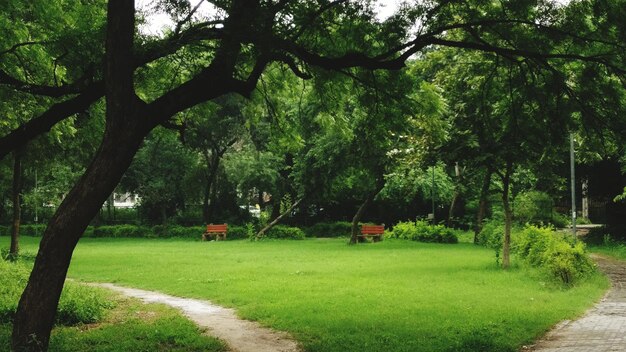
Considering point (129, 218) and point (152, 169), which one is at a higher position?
point (152, 169)

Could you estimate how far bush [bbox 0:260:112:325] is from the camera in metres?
11.0

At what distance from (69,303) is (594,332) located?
911 centimetres

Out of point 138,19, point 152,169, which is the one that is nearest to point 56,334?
point 138,19

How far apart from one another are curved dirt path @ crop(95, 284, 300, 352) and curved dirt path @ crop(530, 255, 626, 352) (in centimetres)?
377

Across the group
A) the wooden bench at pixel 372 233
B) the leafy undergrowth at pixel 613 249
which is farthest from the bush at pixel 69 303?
the wooden bench at pixel 372 233

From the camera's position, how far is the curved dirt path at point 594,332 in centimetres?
884

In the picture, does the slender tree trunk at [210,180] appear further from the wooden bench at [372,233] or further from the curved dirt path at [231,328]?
the curved dirt path at [231,328]

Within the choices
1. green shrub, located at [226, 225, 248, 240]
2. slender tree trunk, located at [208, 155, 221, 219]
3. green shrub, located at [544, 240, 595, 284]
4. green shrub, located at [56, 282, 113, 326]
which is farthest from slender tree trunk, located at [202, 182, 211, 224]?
green shrub, located at [56, 282, 113, 326]

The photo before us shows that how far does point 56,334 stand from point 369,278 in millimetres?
9238

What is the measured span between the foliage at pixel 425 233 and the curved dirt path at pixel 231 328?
2210 cm

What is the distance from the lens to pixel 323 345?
348 inches

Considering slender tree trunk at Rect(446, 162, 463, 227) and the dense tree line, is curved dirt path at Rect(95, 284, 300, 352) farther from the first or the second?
slender tree trunk at Rect(446, 162, 463, 227)

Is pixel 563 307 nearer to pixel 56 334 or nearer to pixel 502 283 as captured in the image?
pixel 502 283

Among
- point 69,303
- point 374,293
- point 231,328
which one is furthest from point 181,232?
point 231,328
